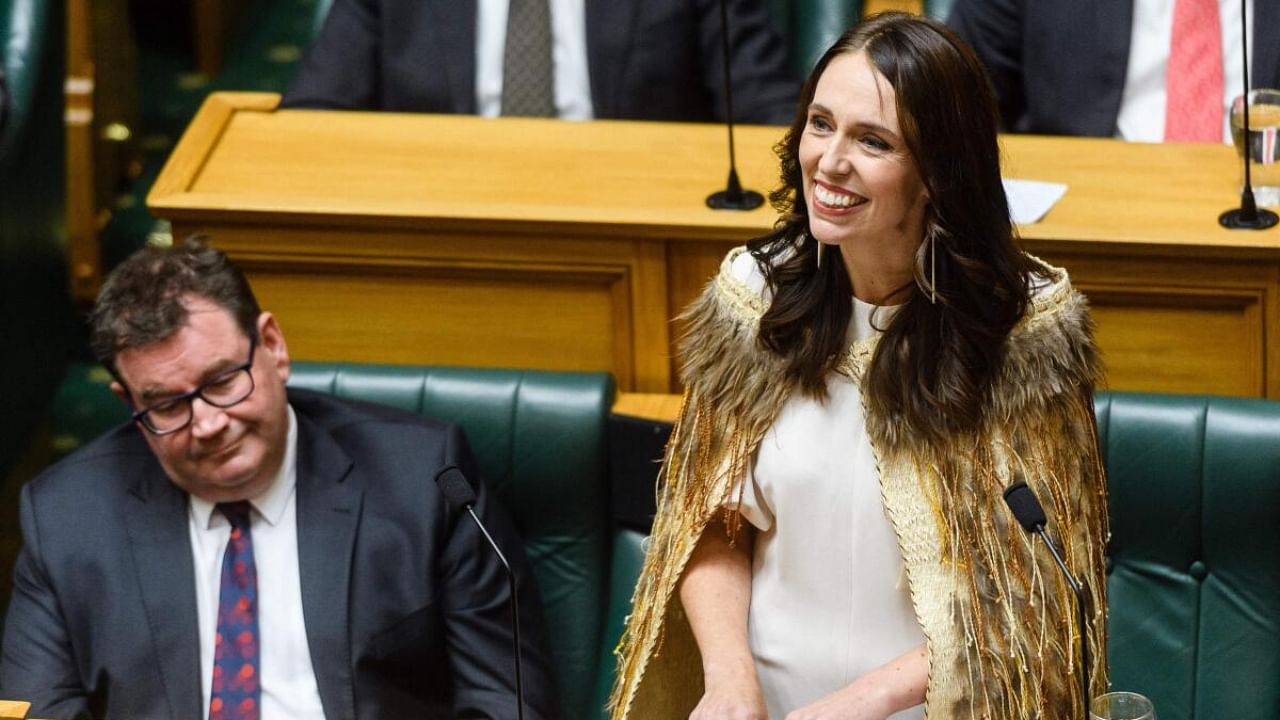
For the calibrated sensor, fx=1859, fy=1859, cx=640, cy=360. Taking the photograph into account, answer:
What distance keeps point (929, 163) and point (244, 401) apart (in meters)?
0.90

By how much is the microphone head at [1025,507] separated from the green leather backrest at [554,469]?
2.96 feet

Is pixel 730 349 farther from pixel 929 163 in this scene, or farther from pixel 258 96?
pixel 258 96

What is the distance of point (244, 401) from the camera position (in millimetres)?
2057

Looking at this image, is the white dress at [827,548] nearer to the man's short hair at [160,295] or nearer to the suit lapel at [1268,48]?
the man's short hair at [160,295]

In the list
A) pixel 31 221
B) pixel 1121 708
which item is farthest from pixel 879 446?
pixel 31 221

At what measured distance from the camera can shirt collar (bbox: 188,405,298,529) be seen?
6.97ft

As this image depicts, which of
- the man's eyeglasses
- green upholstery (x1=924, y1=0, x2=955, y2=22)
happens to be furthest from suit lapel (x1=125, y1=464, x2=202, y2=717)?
green upholstery (x1=924, y1=0, x2=955, y2=22)

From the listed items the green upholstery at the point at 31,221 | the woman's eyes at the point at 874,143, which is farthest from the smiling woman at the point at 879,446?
the green upholstery at the point at 31,221

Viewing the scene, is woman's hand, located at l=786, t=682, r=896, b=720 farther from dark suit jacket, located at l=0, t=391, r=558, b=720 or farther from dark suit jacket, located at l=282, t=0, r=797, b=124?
dark suit jacket, located at l=282, t=0, r=797, b=124

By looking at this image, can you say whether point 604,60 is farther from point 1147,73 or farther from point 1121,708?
point 1121,708

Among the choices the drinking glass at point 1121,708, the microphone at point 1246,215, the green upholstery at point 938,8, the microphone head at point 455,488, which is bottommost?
the drinking glass at point 1121,708

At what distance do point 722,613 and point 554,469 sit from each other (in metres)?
0.59

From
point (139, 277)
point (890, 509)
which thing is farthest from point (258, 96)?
point (890, 509)

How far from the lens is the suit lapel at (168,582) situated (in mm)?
2064
